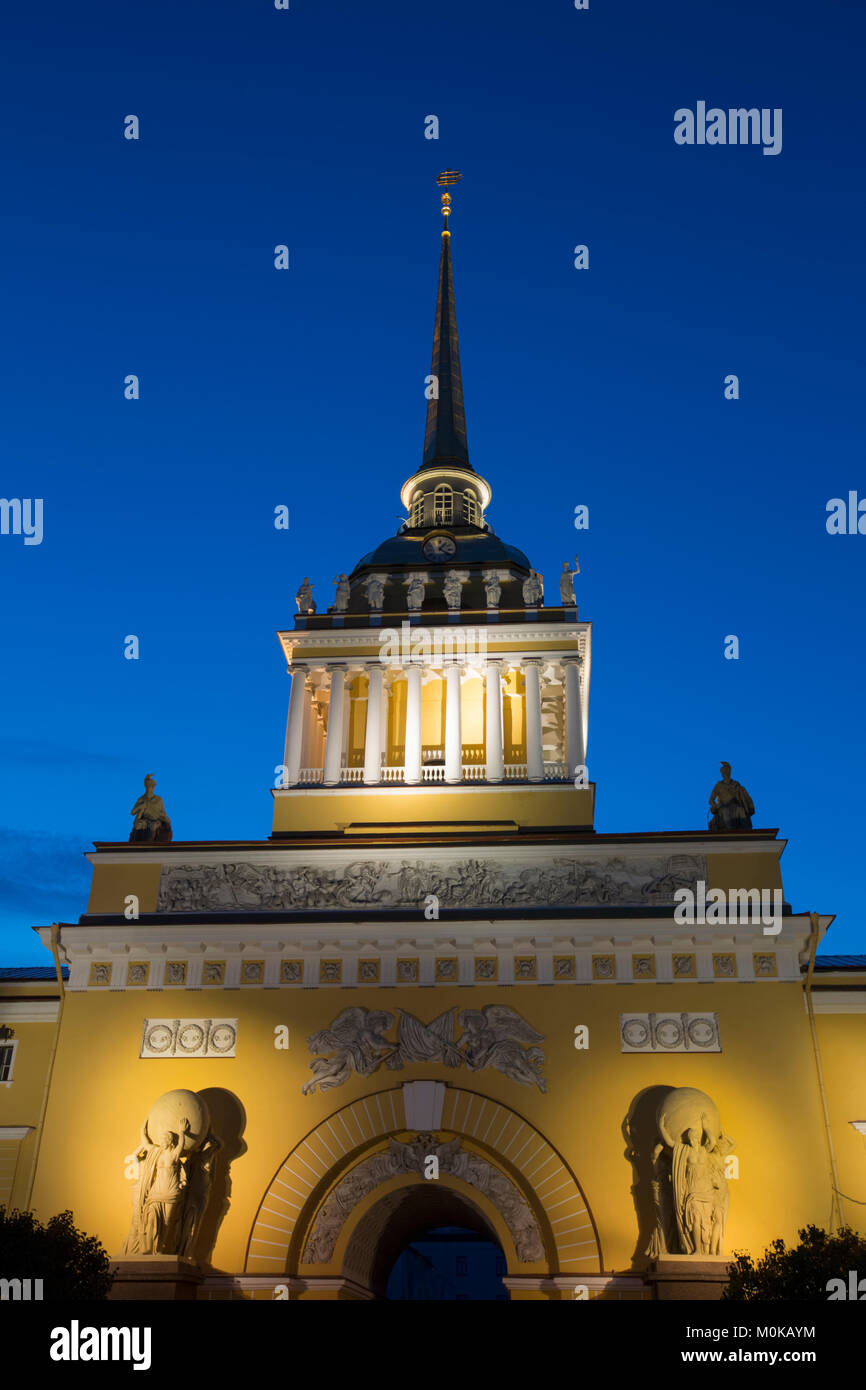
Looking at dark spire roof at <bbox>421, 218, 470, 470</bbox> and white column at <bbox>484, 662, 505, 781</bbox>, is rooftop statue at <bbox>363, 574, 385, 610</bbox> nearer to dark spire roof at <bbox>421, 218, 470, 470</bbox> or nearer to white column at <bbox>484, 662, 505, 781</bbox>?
white column at <bbox>484, 662, 505, 781</bbox>

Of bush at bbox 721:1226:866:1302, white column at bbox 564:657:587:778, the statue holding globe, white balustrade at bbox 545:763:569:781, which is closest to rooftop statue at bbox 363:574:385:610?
white column at bbox 564:657:587:778

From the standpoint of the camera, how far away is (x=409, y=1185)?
Result: 1952 centimetres

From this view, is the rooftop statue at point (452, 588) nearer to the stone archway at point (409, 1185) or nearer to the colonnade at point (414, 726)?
the colonnade at point (414, 726)

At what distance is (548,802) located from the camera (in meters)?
25.6

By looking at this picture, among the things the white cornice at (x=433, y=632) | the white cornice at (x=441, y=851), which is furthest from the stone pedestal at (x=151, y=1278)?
the white cornice at (x=433, y=632)

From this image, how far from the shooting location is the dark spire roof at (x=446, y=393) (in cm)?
3681

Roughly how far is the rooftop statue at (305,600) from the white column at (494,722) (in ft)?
16.9

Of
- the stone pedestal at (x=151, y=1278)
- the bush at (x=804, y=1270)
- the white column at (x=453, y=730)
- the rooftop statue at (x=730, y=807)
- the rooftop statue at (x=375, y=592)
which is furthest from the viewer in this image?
the rooftop statue at (x=375, y=592)

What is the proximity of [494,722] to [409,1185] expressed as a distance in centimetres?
1086

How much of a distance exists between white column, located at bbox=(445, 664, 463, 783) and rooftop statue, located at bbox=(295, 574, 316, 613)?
426 centimetres

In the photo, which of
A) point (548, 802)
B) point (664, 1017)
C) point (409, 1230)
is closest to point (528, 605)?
point (548, 802)

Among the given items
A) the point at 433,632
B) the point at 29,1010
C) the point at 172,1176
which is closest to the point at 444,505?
the point at 433,632

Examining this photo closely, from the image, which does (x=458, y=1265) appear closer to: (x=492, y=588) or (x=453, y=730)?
(x=453, y=730)
